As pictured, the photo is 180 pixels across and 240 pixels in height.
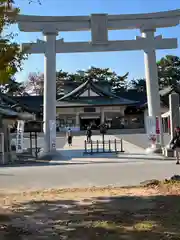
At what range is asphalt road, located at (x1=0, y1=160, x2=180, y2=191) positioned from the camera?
419 inches

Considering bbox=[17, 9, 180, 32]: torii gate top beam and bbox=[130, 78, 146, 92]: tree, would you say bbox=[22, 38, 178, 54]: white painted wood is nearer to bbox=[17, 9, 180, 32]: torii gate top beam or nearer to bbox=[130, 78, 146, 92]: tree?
bbox=[17, 9, 180, 32]: torii gate top beam

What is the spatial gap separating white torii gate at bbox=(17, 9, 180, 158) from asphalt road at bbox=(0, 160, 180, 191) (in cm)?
665

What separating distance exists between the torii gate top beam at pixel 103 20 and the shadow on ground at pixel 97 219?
1474 centimetres

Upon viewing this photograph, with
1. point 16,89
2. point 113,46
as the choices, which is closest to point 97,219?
point 113,46

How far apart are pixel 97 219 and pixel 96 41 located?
1594 centimetres

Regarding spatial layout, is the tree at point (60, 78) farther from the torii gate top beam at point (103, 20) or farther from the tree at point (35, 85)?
the torii gate top beam at point (103, 20)

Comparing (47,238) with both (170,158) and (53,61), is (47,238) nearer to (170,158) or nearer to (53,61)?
(170,158)

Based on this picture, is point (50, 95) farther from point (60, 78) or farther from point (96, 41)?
point (60, 78)

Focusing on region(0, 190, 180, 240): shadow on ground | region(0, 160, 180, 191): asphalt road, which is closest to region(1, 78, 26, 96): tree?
region(0, 160, 180, 191): asphalt road

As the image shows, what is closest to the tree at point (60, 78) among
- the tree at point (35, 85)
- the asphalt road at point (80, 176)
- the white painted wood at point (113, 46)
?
the tree at point (35, 85)

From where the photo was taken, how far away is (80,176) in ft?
40.3

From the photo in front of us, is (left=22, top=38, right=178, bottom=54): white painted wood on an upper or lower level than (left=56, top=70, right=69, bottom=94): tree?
lower

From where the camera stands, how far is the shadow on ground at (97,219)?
5438mm

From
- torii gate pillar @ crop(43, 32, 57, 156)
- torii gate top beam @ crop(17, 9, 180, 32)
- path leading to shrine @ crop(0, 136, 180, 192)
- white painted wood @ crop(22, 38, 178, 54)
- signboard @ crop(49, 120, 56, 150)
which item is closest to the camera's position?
path leading to shrine @ crop(0, 136, 180, 192)
